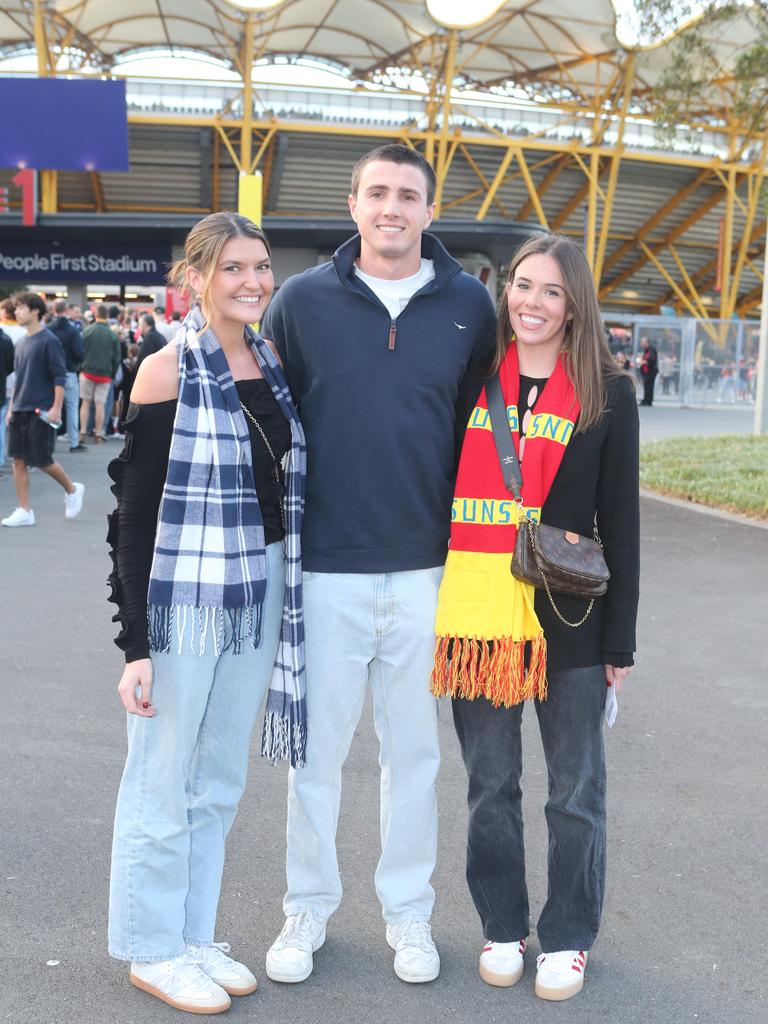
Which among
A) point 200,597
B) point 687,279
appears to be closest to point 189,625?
point 200,597

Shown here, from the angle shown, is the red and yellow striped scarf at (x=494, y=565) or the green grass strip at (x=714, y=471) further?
the green grass strip at (x=714, y=471)

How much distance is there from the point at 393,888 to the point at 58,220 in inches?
896

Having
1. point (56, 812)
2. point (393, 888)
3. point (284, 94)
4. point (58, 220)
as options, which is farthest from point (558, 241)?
point (284, 94)

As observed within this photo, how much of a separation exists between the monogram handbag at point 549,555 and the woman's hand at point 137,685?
913 millimetres

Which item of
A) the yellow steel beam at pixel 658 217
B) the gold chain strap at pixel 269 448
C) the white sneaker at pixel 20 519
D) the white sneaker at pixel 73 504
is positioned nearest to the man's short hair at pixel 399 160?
the gold chain strap at pixel 269 448

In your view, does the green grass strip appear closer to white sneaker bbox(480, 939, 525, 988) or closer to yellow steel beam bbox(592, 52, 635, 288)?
white sneaker bbox(480, 939, 525, 988)

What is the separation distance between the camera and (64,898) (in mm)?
3283

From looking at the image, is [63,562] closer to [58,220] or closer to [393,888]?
[393,888]

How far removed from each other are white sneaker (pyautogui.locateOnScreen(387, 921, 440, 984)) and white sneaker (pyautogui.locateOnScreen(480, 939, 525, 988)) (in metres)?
0.13

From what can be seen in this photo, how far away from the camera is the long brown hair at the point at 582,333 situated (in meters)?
2.77

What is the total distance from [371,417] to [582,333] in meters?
0.56

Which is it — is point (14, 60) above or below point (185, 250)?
above

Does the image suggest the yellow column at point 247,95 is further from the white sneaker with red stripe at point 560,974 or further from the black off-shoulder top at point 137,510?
the white sneaker with red stripe at point 560,974

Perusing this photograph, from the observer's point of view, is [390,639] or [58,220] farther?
[58,220]
